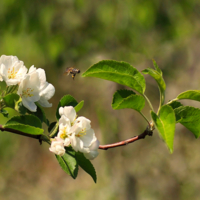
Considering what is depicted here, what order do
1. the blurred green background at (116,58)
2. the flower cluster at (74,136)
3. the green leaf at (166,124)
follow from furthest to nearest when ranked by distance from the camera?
the blurred green background at (116,58) < the flower cluster at (74,136) < the green leaf at (166,124)

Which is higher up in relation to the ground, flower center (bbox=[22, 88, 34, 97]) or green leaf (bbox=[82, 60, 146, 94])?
green leaf (bbox=[82, 60, 146, 94])

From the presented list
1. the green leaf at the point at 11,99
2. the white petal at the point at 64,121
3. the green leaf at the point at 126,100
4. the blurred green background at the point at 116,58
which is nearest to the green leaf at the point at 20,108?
the green leaf at the point at 11,99

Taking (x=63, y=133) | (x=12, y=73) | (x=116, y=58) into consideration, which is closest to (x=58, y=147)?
(x=63, y=133)

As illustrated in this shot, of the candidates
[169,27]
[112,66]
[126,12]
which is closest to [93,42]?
[126,12]

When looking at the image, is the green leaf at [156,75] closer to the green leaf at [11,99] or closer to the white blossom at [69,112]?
the white blossom at [69,112]

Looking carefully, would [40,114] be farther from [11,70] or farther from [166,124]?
[166,124]

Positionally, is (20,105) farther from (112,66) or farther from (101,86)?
(101,86)

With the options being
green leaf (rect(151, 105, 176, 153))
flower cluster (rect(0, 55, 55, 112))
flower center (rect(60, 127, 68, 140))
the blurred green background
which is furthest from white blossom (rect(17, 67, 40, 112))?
the blurred green background

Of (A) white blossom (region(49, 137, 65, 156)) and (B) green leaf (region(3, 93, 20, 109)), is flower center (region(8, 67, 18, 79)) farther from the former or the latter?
(A) white blossom (region(49, 137, 65, 156))
